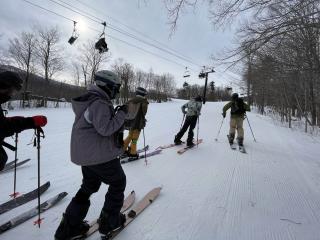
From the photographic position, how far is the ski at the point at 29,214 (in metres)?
3.27

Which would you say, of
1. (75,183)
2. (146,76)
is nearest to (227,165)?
(75,183)

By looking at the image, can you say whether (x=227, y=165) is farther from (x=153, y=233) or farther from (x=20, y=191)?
(x=20, y=191)

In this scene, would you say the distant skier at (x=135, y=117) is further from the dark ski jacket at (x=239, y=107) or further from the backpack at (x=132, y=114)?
the dark ski jacket at (x=239, y=107)

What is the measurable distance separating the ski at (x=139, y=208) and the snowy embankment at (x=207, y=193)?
0.08 m

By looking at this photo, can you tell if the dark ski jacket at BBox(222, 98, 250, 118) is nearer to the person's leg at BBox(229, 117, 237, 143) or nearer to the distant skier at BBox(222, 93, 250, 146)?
the distant skier at BBox(222, 93, 250, 146)

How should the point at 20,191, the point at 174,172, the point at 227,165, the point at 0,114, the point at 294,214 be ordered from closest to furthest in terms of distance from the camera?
the point at 0,114 → the point at 294,214 → the point at 20,191 → the point at 174,172 → the point at 227,165

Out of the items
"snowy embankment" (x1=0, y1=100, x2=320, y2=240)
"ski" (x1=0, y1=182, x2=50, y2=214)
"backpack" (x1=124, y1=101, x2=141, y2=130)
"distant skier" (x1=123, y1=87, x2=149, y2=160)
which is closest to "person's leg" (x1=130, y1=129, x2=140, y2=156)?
"distant skier" (x1=123, y1=87, x2=149, y2=160)

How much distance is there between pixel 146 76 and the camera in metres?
74.3

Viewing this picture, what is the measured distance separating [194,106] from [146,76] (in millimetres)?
66646

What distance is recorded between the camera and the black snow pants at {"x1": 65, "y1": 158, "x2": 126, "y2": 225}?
2953 mm

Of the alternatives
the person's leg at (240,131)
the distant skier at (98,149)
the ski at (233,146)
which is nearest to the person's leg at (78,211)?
the distant skier at (98,149)

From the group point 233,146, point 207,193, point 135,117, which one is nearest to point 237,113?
point 233,146

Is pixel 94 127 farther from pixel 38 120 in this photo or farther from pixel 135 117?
pixel 135 117

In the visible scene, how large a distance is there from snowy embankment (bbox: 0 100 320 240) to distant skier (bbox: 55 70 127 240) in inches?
15.8
